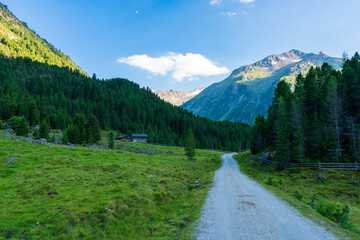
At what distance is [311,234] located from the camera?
29.7ft

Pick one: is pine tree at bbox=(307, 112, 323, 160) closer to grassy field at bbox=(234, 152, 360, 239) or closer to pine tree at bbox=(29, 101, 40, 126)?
grassy field at bbox=(234, 152, 360, 239)

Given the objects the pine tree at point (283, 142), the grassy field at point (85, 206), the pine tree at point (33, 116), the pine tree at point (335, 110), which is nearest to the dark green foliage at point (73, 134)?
the pine tree at point (33, 116)

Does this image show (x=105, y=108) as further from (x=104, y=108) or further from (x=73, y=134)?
(x=73, y=134)

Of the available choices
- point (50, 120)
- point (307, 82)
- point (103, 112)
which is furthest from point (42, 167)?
point (103, 112)

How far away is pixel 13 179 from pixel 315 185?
119 ft

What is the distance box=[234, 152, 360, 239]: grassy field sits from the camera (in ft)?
40.9

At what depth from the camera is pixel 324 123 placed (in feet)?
134

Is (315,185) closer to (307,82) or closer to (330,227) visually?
(330,227)

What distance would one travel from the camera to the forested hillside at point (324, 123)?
3481cm

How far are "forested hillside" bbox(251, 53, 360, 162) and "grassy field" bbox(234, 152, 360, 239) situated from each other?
666 cm

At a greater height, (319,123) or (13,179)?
(319,123)

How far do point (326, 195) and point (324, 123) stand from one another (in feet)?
87.3

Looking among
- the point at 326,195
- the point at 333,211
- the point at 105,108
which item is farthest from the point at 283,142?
the point at 105,108

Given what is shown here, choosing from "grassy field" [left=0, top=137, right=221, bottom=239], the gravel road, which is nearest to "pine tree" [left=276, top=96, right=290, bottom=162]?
the gravel road
